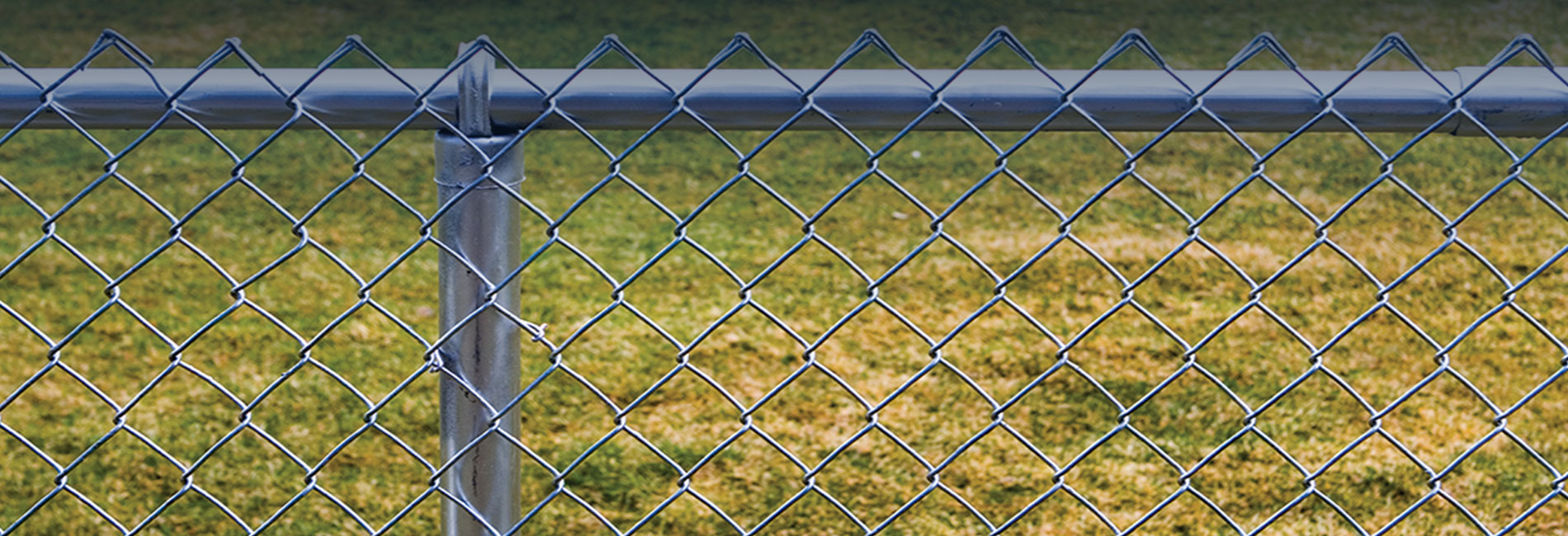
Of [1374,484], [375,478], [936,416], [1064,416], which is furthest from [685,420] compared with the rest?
[1374,484]

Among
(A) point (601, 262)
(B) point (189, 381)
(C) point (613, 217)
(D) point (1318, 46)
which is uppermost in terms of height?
(D) point (1318, 46)

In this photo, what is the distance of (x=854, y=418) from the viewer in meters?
3.22

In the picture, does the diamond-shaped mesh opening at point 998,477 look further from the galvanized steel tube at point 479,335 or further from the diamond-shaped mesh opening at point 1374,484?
the galvanized steel tube at point 479,335

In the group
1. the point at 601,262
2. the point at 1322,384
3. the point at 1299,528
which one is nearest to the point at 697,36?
the point at 601,262

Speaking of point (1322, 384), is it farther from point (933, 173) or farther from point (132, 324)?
point (132, 324)

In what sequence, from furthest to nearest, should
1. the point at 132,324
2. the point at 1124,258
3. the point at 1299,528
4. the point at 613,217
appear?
the point at 613,217 → the point at 1124,258 → the point at 132,324 → the point at 1299,528

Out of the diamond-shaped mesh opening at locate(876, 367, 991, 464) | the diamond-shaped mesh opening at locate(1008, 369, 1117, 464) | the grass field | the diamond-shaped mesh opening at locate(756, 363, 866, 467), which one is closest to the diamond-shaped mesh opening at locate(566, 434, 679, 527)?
the grass field

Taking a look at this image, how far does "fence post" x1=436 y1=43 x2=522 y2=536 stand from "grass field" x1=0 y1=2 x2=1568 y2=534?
1.10m

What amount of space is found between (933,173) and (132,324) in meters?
3.10

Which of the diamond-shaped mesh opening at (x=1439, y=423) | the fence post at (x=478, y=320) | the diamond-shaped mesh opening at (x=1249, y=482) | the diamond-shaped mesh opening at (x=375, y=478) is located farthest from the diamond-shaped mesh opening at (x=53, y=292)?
the diamond-shaped mesh opening at (x=1439, y=423)

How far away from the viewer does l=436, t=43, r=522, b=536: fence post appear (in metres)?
1.48

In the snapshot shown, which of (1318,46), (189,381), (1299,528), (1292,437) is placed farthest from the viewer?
(1318,46)

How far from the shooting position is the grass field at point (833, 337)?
9.45 feet

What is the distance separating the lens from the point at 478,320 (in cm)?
156
